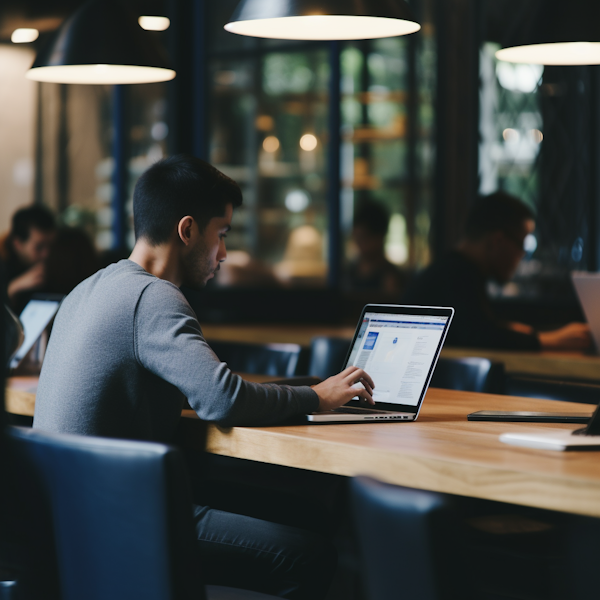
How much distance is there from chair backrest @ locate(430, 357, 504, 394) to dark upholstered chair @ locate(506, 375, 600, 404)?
0.05m

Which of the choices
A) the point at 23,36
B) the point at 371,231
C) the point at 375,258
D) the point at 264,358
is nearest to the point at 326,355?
the point at 264,358

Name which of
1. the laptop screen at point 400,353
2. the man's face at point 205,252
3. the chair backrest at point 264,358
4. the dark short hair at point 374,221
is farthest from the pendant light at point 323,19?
the dark short hair at point 374,221

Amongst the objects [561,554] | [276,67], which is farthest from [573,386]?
[276,67]

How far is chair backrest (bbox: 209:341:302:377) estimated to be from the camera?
130 inches

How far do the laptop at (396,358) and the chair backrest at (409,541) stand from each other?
3.26 feet

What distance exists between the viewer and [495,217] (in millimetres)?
4039

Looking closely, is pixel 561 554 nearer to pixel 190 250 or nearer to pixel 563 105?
pixel 190 250

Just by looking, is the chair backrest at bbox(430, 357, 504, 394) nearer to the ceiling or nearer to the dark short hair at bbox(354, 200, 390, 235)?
the ceiling

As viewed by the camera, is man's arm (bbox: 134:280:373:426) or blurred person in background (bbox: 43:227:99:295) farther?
blurred person in background (bbox: 43:227:99:295)

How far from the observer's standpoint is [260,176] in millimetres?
7703

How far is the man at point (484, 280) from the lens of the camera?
3844 mm

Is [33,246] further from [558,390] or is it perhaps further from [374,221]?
[558,390]

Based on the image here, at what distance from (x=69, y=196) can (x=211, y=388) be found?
489cm

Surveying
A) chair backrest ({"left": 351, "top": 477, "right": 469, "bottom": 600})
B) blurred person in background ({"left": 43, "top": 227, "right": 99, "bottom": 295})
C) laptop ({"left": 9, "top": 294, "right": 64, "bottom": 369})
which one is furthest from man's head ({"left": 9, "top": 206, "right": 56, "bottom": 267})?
chair backrest ({"left": 351, "top": 477, "right": 469, "bottom": 600})
